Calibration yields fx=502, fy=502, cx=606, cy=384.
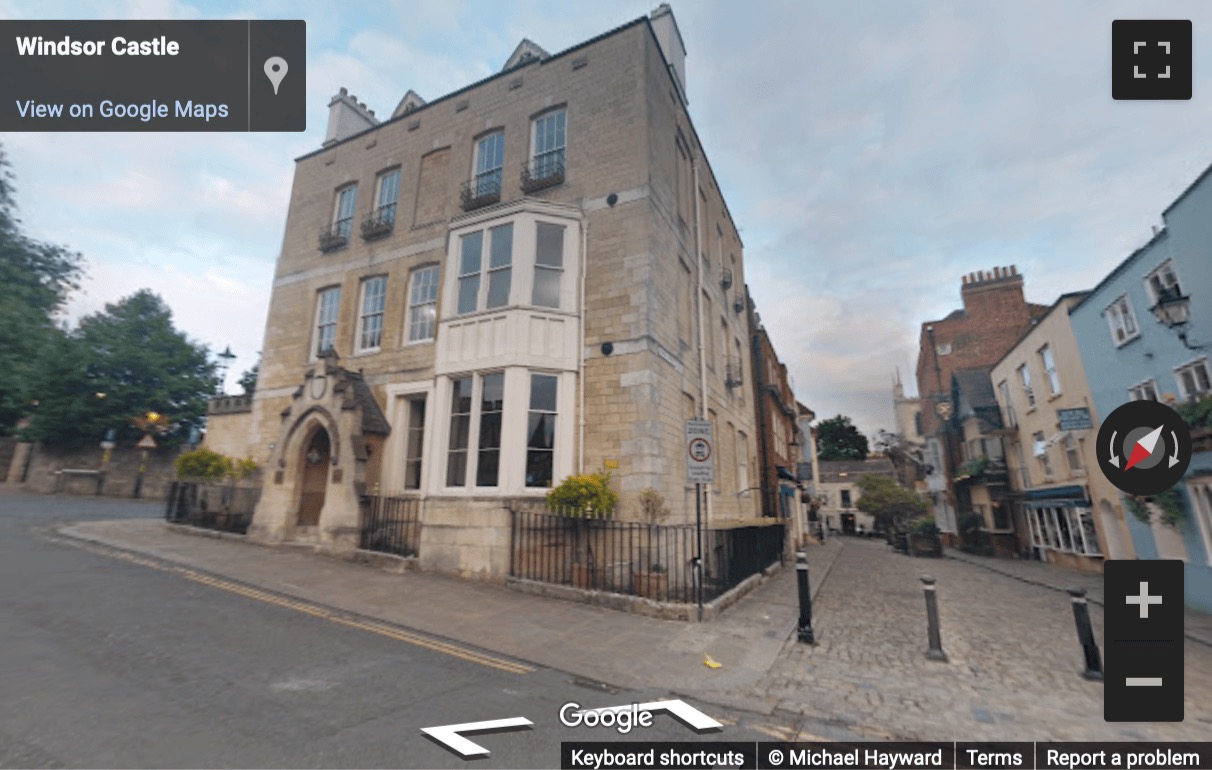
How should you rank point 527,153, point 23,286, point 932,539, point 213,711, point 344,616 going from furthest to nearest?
1. point 23,286
2. point 932,539
3. point 527,153
4. point 344,616
5. point 213,711

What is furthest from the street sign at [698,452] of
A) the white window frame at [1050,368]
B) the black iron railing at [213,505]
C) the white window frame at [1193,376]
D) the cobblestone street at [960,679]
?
the white window frame at [1050,368]

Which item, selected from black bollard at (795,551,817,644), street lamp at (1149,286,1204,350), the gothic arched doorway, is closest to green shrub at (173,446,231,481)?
the gothic arched doorway

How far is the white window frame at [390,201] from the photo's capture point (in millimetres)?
15938

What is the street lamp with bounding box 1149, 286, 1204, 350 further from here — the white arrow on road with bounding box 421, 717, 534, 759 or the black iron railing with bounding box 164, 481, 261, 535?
the black iron railing with bounding box 164, 481, 261, 535

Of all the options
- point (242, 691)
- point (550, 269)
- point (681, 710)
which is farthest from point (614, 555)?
point (550, 269)

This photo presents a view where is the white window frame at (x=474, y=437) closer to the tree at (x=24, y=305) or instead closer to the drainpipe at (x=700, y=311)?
the drainpipe at (x=700, y=311)

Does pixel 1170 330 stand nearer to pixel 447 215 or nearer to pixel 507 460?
pixel 507 460

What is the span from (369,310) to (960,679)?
1575cm

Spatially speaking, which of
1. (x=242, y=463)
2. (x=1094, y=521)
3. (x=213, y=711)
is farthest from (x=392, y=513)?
(x=1094, y=521)

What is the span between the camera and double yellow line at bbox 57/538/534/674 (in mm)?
5758

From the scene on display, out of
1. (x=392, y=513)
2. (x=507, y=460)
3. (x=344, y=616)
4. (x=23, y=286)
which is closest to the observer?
(x=344, y=616)

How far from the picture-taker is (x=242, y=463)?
50.8ft

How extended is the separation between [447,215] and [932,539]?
2489 centimetres

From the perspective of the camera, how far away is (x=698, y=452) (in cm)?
782
